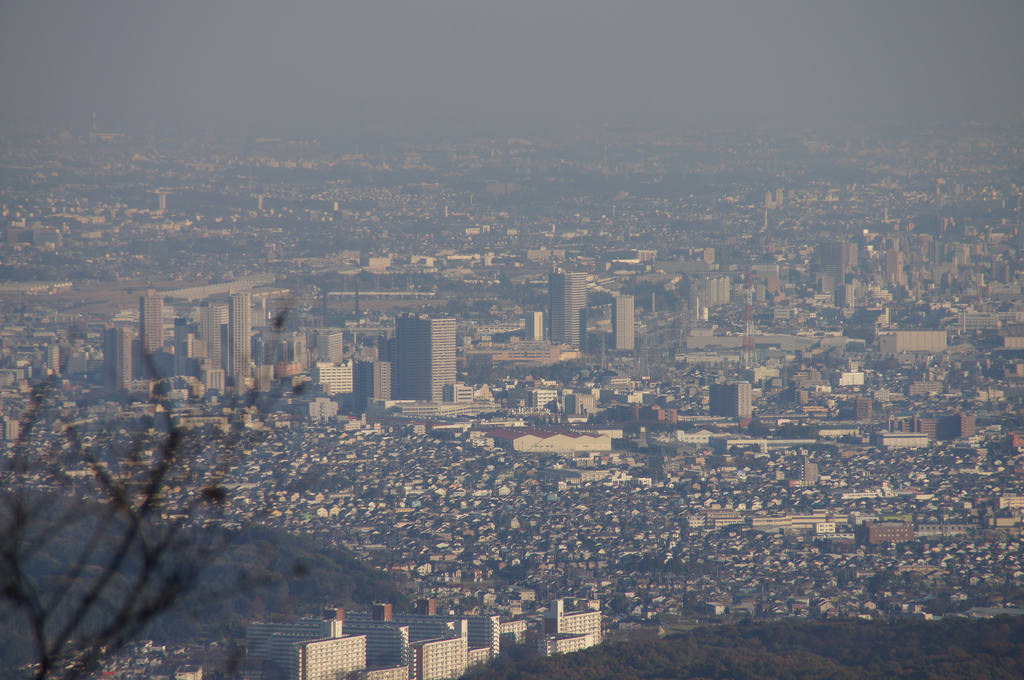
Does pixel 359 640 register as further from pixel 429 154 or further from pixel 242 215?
pixel 429 154

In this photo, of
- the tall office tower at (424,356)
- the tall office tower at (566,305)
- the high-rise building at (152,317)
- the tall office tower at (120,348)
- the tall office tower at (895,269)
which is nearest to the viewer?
the tall office tower at (120,348)

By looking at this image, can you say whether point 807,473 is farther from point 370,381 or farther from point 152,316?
point 152,316

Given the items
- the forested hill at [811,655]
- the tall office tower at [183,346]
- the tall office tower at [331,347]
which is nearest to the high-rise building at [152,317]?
the tall office tower at [183,346]

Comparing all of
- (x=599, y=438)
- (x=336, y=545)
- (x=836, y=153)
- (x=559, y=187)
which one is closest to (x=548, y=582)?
(x=336, y=545)

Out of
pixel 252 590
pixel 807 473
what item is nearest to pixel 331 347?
pixel 807 473

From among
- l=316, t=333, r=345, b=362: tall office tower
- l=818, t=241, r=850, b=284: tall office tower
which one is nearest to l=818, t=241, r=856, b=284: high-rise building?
l=818, t=241, r=850, b=284: tall office tower

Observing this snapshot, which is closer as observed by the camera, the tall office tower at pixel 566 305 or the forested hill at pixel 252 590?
the forested hill at pixel 252 590

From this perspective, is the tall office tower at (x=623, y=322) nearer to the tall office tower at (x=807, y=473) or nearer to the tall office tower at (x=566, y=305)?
the tall office tower at (x=566, y=305)
